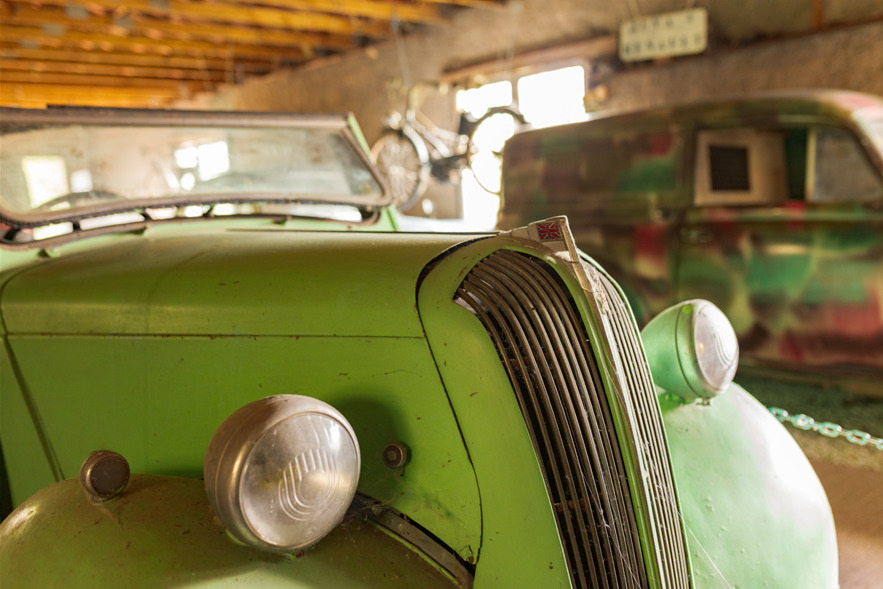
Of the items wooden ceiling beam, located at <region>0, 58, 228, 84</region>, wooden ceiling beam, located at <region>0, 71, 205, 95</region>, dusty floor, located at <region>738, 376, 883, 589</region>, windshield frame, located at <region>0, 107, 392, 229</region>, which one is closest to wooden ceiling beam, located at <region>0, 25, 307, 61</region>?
wooden ceiling beam, located at <region>0, 58, 228, 84</region>

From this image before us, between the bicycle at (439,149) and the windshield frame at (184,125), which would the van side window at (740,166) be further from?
the bicycle at (439,149)

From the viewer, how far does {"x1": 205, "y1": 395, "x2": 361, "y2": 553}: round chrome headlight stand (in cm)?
125

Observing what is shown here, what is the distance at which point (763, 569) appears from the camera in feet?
5.67

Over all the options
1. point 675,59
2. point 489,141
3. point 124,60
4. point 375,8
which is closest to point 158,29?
point 124,60

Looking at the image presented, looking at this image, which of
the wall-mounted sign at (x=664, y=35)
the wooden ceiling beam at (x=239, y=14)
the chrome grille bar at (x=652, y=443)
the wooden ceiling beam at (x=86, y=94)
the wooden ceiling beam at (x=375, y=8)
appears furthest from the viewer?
the wooden ceiling beam at (x=86, y=94)

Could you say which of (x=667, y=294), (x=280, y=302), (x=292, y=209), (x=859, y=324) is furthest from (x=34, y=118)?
(x=859, y=324)

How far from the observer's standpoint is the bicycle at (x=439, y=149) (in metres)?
8.61

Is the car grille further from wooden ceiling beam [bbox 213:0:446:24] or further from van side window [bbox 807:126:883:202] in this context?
wooden ceiling beam [bbox 213:0:446:24]

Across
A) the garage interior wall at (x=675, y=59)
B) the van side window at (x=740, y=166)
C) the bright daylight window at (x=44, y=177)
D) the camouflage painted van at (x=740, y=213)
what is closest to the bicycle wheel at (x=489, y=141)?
the garage interior wall at (x=675, y=59)

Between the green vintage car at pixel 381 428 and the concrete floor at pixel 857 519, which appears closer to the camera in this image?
the green vintage car at pixel 381 428

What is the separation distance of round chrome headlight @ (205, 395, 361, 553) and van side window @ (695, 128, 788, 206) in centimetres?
406

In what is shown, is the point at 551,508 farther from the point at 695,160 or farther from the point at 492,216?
the point at 492,216

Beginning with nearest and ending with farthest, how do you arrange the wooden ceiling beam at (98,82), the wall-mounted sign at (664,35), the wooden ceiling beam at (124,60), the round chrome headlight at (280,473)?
the round chrome headlight at (280,473) < the wall-mounted sign at (664,35) < the wooden ceiling beam at (124,60) < the wooden ceiling beam at (98,82)

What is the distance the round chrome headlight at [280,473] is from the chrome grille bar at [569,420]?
13.8 inches
